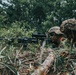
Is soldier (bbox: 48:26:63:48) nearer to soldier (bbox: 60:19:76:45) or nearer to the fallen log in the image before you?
soldier (bbox: 60:19:76:45)

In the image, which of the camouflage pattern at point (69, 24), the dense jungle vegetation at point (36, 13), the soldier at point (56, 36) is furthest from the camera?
the dense jungle vegetation at point (36, 13)

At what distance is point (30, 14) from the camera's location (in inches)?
1196

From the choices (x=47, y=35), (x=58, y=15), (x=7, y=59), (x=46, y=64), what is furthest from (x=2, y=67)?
(x=58, y=15)

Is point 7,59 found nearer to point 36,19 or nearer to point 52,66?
point 52,66

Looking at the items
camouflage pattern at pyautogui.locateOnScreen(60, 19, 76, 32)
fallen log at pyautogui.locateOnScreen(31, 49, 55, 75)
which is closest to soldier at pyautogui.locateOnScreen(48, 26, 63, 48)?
camouflage pattern at pyautogui.locateOnScreen(60, 19, 76, 32)

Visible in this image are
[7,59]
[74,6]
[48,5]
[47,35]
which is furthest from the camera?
[48,5]

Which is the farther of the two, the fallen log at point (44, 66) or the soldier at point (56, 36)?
the soldier at point (56, 36)

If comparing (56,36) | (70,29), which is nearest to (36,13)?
(56,36)

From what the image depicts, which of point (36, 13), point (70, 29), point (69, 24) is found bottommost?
point (36, 13)

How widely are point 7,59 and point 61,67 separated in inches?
41.9

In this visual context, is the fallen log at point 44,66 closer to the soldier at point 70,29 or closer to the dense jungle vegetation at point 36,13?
the soldier at point 70,29

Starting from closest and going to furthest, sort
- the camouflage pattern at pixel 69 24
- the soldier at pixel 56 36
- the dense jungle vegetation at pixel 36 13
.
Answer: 1. the camouflage pattern at pixel 69 24
2. the soldier at pixel 56 36
3. the dense jungle vegetation at pixel 36 13

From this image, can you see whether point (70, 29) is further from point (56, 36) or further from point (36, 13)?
point (36, 13)

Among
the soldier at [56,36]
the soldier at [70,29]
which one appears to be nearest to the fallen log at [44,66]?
the soldier at [70,29]
